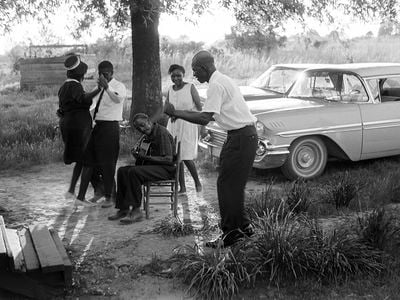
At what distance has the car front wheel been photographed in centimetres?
870

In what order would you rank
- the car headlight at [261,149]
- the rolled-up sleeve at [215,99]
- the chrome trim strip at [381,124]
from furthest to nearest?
the chrome trim strip at [381,124]
the car headlight at [261,149]
the rolled-up sleeve at [215,99]

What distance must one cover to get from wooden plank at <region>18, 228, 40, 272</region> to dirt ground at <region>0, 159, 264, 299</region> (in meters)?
0.37

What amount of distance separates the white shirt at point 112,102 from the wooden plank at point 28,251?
183 cm

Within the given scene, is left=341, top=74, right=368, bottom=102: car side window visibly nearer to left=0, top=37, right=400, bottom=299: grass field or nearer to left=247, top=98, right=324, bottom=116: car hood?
left=247, top=98, right=324, bottom=116: car hood

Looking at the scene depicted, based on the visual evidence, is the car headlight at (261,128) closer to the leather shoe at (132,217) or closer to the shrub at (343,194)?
the shrub at (343,194)

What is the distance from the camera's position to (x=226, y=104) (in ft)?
18.1

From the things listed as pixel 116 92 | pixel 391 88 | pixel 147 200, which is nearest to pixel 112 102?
pixel 116 92

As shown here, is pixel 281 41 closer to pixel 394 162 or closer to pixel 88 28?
pixel 88 28

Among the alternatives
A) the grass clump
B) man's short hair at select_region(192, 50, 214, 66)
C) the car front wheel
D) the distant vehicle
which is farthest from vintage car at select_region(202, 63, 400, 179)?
the distant vehicle

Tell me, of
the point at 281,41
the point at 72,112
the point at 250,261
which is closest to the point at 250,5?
the point at 72,112

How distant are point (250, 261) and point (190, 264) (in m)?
0.50

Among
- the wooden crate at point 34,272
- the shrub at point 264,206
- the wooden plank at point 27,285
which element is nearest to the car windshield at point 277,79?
the shrub at point 264,206

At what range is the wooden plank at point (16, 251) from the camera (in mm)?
4748

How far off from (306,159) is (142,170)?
3.05 metres
